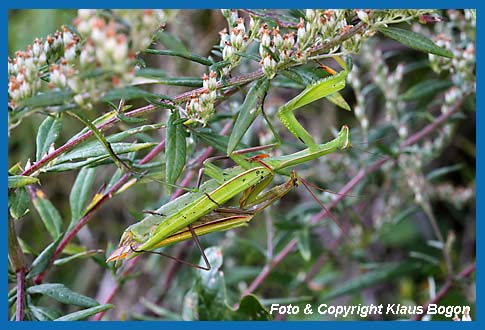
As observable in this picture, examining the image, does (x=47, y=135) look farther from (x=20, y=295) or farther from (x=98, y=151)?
(x=20, y=295)

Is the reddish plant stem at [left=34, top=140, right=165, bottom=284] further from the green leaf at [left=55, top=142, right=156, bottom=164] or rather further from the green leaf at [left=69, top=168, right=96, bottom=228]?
the green leaf at [left=55, top=142, right=156, bottom=164]

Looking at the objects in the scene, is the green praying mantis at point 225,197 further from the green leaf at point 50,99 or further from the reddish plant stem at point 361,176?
the reddish plant stem at point 361,176

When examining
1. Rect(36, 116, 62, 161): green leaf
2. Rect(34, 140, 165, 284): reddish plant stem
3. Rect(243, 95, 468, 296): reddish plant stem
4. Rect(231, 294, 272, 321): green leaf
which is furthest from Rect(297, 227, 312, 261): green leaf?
Rect(36, 116, 62, 161): green leaf

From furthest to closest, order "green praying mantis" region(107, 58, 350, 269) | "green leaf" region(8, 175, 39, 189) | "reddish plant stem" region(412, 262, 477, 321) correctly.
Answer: "reddish plant stem" region(412, 262, 477, 321)
"green praying mantis" region(107, 58, 350, 269)
"green leaf" region(8, 175, 39, 189)

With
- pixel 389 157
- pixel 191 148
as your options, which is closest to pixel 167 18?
pixel 191 148

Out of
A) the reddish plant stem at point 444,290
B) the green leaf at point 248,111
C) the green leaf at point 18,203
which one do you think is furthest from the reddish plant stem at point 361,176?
the green leaf at point 18,203

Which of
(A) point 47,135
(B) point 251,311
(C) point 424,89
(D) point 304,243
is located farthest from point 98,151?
(C) point 424,89
